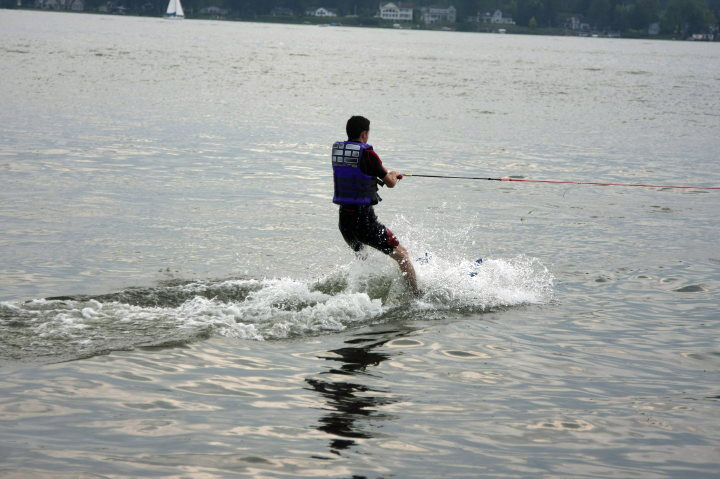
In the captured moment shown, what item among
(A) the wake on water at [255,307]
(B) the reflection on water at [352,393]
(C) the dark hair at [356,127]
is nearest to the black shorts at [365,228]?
(A) the wake on water at [255,307]

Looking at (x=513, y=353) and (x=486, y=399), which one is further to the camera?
(x=513, y=353)

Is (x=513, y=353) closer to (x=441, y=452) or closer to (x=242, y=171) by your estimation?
(x=441, y=452)

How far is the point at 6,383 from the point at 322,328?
3.09 meters

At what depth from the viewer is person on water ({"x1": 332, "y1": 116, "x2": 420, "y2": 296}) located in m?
9.70

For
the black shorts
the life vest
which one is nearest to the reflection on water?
the black shorts

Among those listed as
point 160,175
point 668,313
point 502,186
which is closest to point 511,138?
point 502,186

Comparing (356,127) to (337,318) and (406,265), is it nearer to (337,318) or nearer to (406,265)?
(406,265)

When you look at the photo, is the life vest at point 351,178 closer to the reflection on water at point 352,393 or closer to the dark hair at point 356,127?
the dark hair at point 356,127

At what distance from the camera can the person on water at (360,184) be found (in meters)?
9.70

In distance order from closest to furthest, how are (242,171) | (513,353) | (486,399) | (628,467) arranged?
(628,467)
(486,399)
(513,353)
(242,171)

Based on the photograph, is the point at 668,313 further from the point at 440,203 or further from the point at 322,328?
the point at 440,203

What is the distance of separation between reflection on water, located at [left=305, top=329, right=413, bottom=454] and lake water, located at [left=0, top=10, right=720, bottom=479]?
24mm

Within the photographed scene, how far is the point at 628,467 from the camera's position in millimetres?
6586

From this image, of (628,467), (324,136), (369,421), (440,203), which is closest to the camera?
(628,467)
